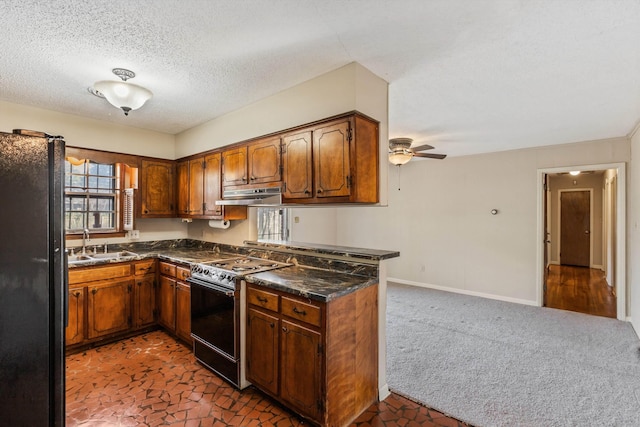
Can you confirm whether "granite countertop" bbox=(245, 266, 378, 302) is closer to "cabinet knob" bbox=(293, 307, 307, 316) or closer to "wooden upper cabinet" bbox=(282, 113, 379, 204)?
"cabinet knob" bbox=(293, 307, 307, 316)

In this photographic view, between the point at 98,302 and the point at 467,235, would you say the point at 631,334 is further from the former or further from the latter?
the point at 98,302

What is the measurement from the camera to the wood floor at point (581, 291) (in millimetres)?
4762

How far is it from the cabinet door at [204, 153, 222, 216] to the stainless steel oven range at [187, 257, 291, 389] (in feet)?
2.84

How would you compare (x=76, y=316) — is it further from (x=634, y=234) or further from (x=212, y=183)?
(x=634, y=234)

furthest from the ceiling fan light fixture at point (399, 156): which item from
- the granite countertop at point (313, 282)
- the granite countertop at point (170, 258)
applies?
the granite countertop at point (170, 258)

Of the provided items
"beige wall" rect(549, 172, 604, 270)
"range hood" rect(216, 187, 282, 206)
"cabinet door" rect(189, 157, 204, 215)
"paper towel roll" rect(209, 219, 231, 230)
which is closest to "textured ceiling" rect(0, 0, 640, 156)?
"cabinet door" rect(189, 157, 204, 215)

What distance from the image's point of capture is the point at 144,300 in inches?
142

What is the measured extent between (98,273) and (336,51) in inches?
127

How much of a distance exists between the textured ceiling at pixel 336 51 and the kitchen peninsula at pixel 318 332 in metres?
1.54

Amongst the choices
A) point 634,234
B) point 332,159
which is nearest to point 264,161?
point 332,159

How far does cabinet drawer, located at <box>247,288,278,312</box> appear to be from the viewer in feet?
7.45

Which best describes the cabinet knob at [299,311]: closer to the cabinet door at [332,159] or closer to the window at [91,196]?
the cabinet door at [332,159]

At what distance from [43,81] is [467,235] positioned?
19.6 ft

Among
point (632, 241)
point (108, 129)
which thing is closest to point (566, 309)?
point (632, 241)
